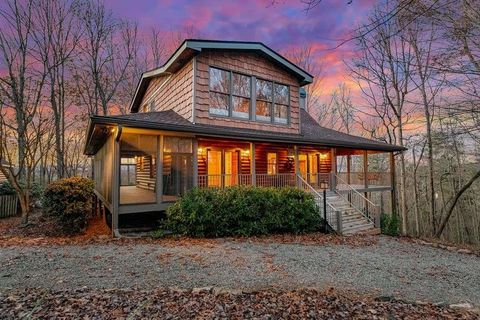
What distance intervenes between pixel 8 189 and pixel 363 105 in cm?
2034

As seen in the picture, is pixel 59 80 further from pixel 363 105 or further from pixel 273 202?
pixel 363 105

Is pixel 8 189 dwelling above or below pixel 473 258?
above

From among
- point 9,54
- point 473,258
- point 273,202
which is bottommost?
point 473,258

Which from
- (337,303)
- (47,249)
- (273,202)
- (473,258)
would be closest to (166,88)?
(273,202)

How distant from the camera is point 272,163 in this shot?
49.2ft

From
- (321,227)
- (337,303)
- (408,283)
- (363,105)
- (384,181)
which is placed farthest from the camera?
(363,105)

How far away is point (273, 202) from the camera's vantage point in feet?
30.7

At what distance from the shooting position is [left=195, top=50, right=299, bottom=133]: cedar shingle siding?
10.5 meters

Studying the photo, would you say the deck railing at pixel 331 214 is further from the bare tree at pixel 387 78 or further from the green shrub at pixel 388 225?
the bare tree at pixel 387 78

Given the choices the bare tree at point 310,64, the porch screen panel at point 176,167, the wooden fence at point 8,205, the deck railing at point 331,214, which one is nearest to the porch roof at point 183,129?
the porch screen panel at point 176,167

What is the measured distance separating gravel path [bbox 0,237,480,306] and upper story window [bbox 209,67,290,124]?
19.1 ft

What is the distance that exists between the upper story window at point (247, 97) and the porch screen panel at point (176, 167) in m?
2.15

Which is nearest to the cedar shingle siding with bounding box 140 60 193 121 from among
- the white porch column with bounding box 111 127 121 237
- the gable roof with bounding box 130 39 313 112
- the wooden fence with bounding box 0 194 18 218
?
the gable roof with bounding box 130 39 313 112

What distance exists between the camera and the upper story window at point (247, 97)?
11077mm
